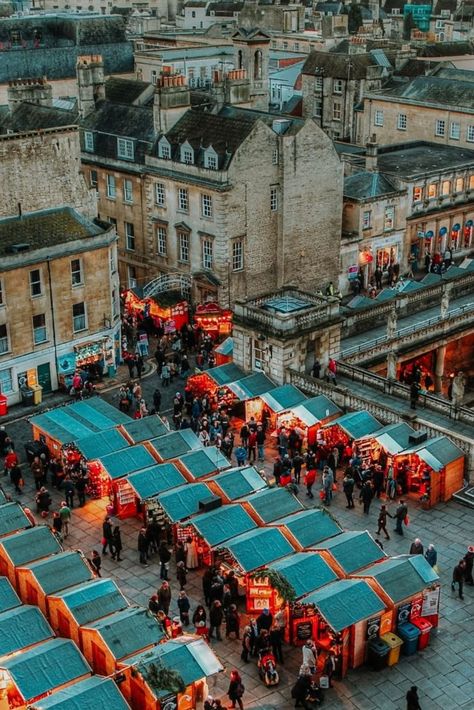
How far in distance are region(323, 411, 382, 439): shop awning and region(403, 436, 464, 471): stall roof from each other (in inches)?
93.3

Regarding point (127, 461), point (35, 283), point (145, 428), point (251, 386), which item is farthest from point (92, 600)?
point (35, 283)

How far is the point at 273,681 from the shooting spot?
26.3 m

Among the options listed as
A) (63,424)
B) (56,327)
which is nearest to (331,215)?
(56,327)

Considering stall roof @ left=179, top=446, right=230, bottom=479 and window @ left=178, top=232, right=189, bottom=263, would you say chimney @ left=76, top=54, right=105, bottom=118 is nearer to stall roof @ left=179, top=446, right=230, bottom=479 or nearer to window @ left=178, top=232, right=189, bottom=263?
window @ left=178, top=232, right=189, bottom=263

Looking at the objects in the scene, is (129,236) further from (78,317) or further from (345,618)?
(345,618)

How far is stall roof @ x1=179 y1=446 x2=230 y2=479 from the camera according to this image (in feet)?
115

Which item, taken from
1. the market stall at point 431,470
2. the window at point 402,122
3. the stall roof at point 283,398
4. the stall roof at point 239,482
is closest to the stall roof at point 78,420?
the stall roof at point 283,398

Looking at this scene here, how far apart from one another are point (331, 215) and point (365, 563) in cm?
3187

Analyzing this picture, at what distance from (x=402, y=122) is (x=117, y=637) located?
2243 inches

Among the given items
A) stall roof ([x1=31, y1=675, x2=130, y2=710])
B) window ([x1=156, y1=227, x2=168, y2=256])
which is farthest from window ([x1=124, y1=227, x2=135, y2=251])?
stall roof ([x1=31, y1=675, x2=130, y2=710])

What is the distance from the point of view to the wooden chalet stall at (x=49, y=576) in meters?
→ 28.0

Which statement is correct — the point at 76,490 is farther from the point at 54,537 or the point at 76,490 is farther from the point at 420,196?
the point at 420,196

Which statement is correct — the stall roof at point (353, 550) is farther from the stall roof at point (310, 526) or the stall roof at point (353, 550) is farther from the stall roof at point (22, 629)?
the stall roof at point (22, 629)

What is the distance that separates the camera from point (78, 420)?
39.2 m
